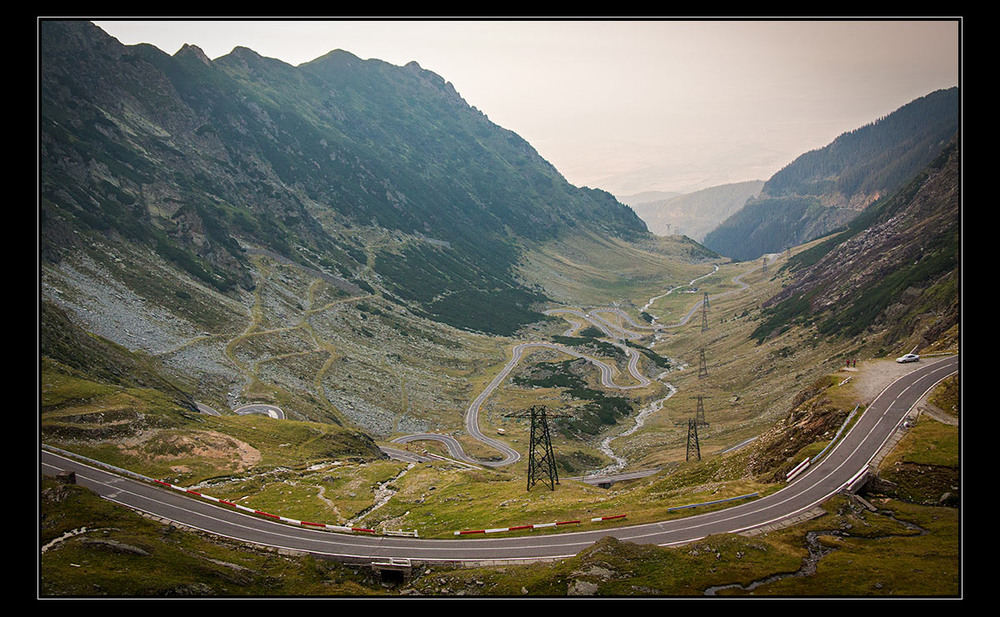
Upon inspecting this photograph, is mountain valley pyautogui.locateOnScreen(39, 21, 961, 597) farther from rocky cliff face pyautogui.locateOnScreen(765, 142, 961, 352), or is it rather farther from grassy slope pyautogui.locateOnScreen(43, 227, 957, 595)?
rocky cliff face pyautogui.locateOnScreen(765, 142, 961, 352)

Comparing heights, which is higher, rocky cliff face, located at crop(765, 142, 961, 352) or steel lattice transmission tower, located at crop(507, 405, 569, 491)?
rocky cliff face, located at crop(765, 142, 961, 352)

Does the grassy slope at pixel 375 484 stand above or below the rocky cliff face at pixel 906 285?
below

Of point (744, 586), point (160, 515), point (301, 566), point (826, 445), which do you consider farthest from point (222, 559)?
point (826, 445)

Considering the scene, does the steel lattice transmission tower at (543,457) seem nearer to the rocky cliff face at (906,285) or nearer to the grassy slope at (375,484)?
the grassy slope at (375,484)

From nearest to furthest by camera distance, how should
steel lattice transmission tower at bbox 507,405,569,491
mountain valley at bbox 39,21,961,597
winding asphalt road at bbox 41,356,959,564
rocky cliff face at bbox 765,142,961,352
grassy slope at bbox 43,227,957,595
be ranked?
grassy slope at bbox 43,227,957,595
mountain valley at bbox 39,21,961,597
winding asphalt road at bbox 41,356,959,564
steel lattice transmission tower at bbox 507,405,569,491
rocky cliff face at bbox 765,142,961,352

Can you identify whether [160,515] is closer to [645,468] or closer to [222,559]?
[222,559]

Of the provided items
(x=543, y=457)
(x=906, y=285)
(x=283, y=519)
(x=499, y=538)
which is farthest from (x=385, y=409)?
(x=906, y=285)

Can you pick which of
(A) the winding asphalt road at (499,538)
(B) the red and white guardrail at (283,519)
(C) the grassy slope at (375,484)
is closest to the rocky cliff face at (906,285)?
(A) the winding asphalt road at (499,538)

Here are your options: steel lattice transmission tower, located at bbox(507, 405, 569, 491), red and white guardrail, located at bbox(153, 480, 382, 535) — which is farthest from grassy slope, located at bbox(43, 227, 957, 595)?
red and white guardrail, located at bbox(153, 480, 382, 535)
